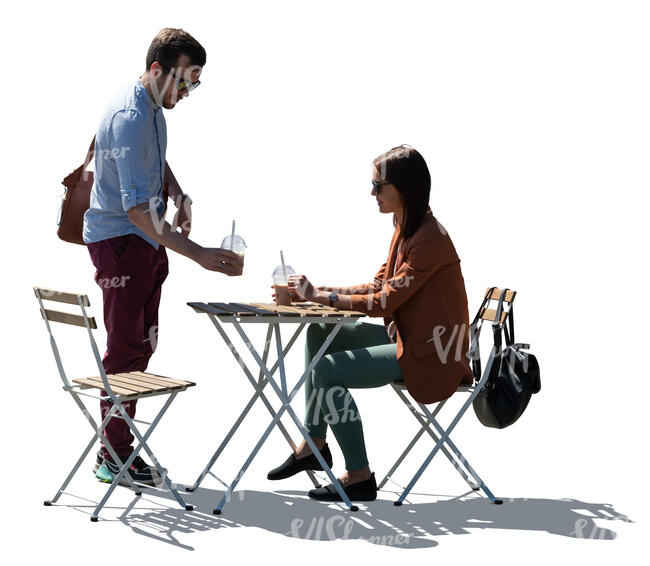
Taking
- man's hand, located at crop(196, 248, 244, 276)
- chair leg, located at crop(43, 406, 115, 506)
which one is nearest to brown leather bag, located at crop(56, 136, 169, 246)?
man's hand, located at crop(196, 248, 244, 276)

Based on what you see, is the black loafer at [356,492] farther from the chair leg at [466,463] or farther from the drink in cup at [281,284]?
the drink in cup at [281,284]

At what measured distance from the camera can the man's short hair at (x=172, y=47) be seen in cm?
589

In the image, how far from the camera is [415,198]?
18.8 feet

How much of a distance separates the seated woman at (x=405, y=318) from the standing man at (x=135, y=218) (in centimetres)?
75

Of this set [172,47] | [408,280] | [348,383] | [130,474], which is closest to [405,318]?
[408,280]

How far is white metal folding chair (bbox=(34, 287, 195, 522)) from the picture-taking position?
214 inches

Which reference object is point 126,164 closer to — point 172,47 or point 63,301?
point 172,47

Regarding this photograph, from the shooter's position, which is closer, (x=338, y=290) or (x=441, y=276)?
(x=441, y=276)

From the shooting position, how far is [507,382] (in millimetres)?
5805

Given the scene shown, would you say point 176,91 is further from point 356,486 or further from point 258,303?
point 356,486

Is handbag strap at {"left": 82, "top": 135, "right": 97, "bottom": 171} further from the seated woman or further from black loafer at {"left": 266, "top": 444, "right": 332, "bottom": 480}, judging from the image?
black loafer at {"left": 266, "top": 444, "right": 332, "bottom": 480}

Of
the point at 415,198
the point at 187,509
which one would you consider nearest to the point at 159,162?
the point at 415,198

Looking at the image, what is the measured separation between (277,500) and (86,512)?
101cm

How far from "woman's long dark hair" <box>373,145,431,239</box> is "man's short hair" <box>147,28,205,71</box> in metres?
1.20
